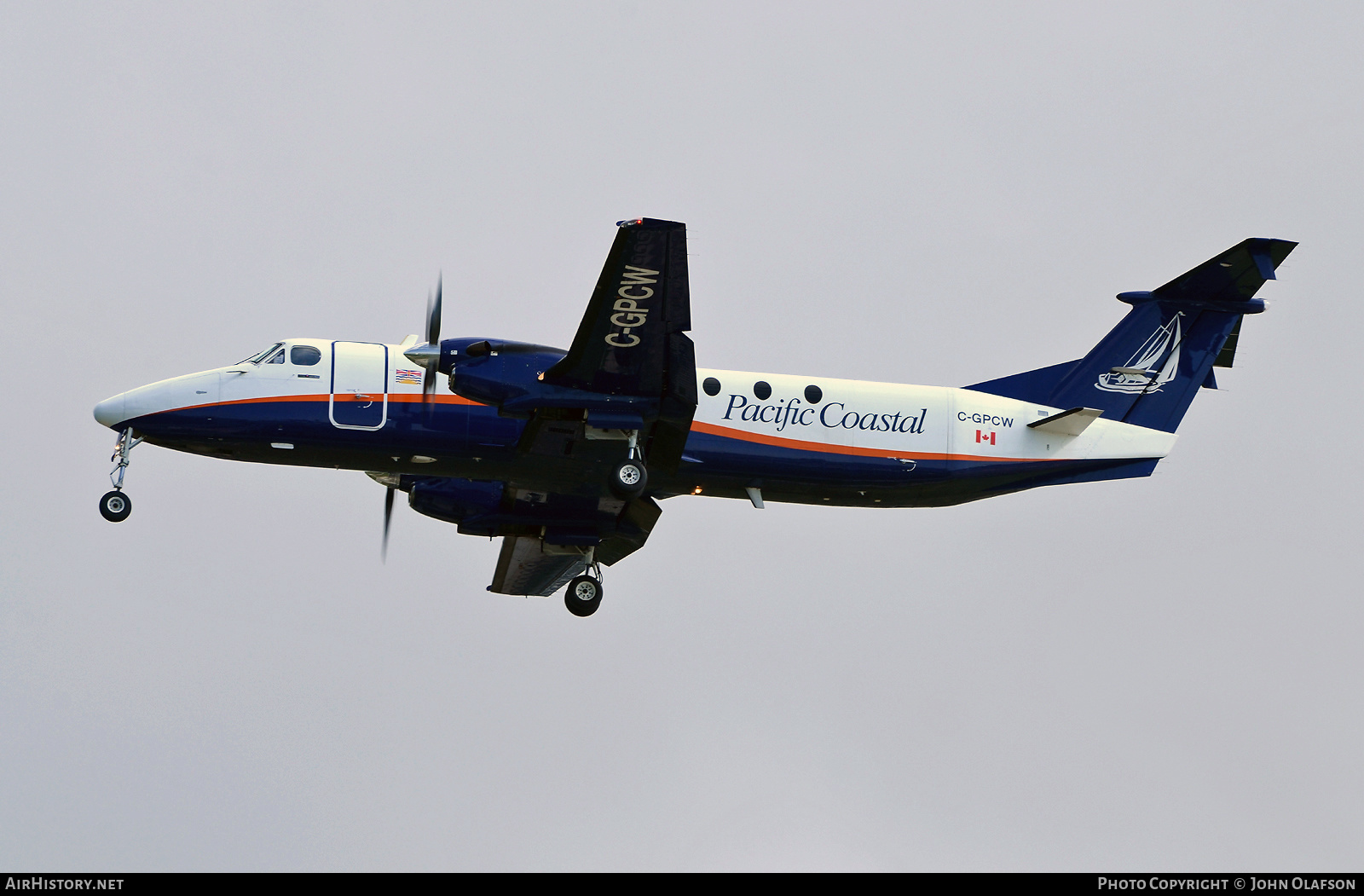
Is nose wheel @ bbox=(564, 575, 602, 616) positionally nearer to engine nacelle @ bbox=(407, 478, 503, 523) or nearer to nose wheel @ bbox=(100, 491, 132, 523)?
engine nacelle @ bbox=(407, 478, 503, 523)

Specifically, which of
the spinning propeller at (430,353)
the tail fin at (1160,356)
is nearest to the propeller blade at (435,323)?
the spinning propeller at (430,353)

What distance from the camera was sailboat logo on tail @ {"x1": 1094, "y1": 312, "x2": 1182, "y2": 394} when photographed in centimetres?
2459

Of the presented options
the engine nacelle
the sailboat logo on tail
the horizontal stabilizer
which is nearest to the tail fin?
the sailboat logo on tail

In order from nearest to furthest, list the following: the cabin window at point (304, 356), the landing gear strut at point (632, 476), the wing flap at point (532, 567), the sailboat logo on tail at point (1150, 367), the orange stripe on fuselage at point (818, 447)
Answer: the landing gear strut at point (632, 476)
the cabin window at point (304, 356)
the orange stripe on fuselage at point (818, 447)
the sailboat logo on tail at point (1150, 367)
the wing flap at point (532, 567)

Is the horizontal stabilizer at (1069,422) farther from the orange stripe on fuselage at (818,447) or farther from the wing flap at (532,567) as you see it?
the wing flap at (532,567)

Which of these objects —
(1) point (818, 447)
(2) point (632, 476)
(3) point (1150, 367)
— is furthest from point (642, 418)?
(3) point (1150, 367)

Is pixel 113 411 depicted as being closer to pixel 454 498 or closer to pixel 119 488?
pixel 119 488

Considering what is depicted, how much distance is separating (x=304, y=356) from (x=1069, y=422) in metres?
11.7

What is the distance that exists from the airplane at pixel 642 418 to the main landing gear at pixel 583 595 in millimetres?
35

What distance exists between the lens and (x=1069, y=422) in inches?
921

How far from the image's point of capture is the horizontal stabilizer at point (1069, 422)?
23.2 meters

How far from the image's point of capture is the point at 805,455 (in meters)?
22.5

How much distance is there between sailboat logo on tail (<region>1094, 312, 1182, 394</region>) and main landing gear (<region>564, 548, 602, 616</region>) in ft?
29.2
